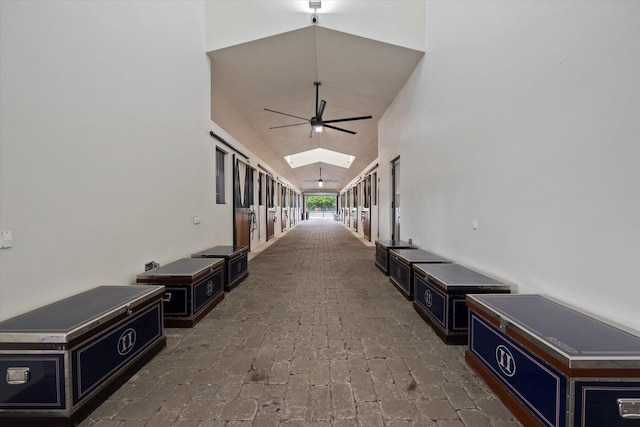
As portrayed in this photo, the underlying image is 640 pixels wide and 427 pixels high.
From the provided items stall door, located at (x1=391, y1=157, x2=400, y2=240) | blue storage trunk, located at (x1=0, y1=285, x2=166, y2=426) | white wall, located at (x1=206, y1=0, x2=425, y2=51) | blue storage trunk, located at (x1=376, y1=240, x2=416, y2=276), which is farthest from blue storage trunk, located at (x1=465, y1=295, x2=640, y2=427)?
stall door, located at (x1=391, y1=157, x2=400, y2=240)

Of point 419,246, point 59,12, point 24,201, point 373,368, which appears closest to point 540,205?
point 373,368

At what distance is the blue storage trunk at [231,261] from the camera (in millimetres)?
4254

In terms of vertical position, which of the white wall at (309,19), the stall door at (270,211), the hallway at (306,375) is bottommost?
the hallway at (306,375)

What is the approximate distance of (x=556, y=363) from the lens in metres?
1.43

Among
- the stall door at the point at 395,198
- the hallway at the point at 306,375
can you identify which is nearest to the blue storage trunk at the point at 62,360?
the hallway at the point at 306,375

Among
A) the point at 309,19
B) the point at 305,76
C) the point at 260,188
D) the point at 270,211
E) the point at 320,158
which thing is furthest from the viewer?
the point at 320,158

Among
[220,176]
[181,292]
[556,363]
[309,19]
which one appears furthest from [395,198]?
[556,363]

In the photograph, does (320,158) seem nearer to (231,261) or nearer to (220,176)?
(220,176)

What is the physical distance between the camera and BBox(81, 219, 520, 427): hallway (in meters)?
1.73

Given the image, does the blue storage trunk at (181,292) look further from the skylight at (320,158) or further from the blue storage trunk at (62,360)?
the skylight at (320,158)

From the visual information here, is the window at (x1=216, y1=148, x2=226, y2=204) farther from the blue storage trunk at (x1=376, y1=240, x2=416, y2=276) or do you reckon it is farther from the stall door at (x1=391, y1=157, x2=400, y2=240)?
the stall door at (x1=391, y1=157, x2=400, y2=240)

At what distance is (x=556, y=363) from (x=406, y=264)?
8.61ft

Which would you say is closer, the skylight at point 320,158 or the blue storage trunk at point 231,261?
the blue storage trunk at point 231,261

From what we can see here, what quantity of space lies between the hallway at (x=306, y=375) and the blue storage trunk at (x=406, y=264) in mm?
285
